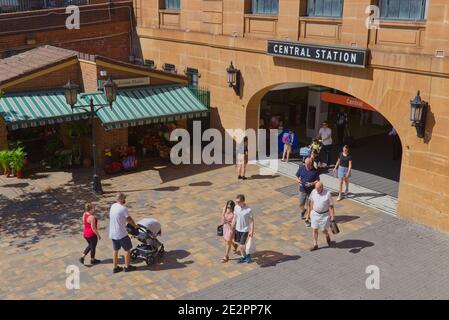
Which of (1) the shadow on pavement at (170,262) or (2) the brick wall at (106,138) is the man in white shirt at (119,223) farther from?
(2) the brick wall at (106,138)

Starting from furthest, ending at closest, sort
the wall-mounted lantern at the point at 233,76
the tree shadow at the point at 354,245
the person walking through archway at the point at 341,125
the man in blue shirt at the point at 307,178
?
the person walking through archway at the point at 341,125, the wall-mounted lantern at the point at 233,76, the man in blue shirt at the point at 307,178, the tree shadow at the point at 354,245

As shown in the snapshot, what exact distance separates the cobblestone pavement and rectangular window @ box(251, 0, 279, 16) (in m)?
5.79

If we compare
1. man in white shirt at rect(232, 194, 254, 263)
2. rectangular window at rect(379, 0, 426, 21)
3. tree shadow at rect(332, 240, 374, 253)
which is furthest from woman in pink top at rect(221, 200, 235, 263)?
rectangular window at rect(379, 0, 426, 21)

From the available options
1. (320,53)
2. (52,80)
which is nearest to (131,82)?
(52,80)

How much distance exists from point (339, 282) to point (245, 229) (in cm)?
229

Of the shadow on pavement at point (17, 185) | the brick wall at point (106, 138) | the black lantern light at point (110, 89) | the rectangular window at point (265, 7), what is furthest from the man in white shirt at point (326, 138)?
the shadow on pavement at point (17, 185)

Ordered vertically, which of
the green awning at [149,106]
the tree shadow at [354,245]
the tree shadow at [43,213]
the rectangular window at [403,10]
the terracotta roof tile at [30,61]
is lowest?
the tree shadow at [43,213]

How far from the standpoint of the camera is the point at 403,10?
14.6 metres

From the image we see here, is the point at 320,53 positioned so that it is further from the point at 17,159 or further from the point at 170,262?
the point at 17,159

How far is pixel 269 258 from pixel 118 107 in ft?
27.6

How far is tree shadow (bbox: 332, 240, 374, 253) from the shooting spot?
13.2m

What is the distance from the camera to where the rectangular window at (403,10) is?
14.2 m

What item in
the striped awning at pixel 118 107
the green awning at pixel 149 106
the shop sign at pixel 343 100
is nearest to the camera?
the striped awning at pixel 118 107

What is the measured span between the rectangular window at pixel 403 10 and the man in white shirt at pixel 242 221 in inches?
273
